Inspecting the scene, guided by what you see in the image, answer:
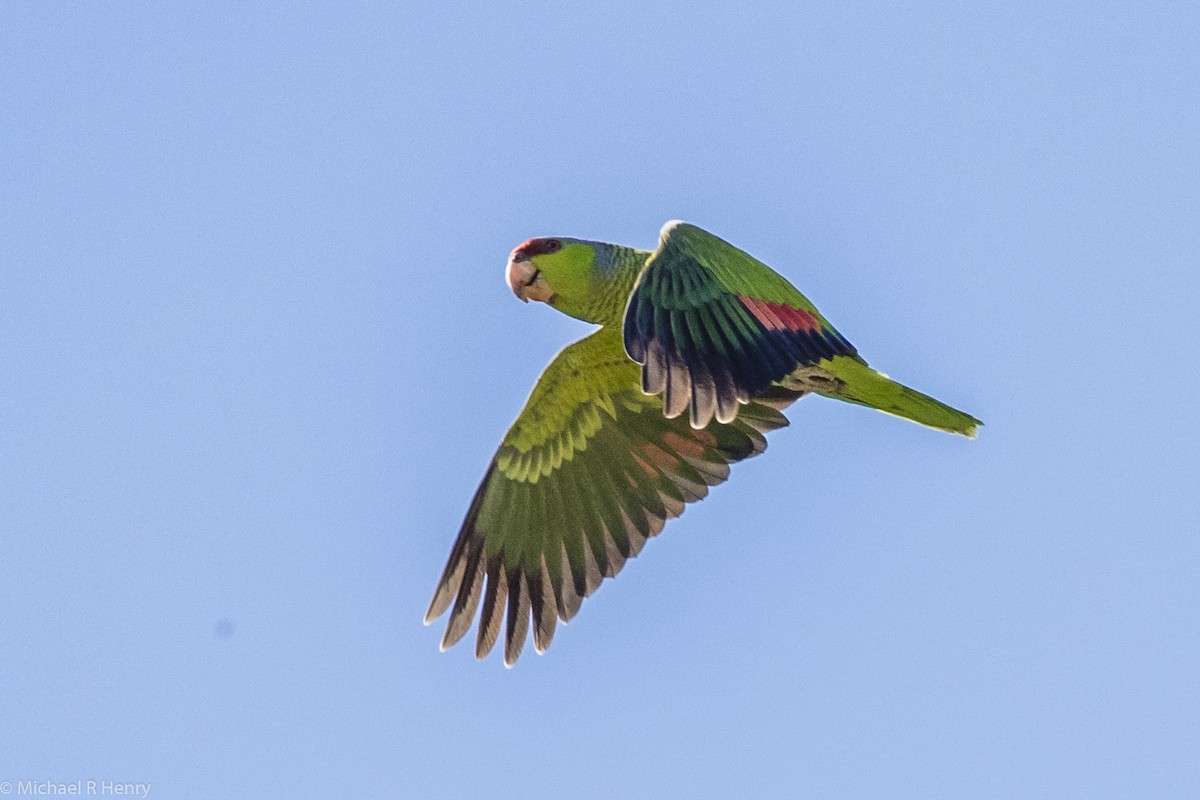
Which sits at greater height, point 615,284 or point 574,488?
point 615,284

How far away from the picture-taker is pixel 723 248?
26.4 feet

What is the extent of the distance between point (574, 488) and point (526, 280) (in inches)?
51.2

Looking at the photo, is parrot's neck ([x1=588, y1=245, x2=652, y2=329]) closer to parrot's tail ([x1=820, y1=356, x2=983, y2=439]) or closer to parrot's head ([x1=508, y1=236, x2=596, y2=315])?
parrot's head ([x1=508, y1=236, x2=596, y2=315])

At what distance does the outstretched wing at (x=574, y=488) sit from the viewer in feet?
30.1

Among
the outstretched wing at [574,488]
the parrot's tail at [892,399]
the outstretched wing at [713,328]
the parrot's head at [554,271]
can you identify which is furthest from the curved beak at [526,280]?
the parrot's tail at [892,399]

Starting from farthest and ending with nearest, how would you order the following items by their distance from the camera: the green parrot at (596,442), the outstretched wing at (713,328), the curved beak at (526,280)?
the curved beak at (526,280), the green parrot at (596,442), the outstretched wing at (713,328)

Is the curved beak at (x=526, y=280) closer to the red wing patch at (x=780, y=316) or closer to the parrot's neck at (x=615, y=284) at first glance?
the parrot's neck at (x=615, y=284)

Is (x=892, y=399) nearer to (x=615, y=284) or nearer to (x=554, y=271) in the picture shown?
(x=615, y=284)

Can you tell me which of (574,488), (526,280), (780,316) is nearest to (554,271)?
(526,280)

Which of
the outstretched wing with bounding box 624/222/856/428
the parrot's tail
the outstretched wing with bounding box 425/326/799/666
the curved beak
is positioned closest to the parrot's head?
the curved beak

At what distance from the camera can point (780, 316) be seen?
7.96 m

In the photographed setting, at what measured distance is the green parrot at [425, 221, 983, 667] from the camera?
8.38m

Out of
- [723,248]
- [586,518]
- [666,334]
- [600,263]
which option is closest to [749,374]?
[666,334]

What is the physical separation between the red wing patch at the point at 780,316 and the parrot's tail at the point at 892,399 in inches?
12.5
